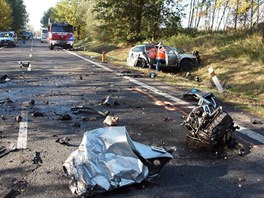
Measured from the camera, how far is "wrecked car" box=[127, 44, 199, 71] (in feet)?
62.3

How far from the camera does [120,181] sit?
3.81 m

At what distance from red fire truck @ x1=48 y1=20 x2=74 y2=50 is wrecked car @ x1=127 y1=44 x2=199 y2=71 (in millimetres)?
19201

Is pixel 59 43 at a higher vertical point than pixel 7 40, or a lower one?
higher

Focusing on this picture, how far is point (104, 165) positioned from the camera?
3861mm

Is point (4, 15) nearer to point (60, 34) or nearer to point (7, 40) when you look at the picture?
point (7, 40)

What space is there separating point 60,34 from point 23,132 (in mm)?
32418

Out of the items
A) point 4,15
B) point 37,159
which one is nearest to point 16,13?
point 4,15

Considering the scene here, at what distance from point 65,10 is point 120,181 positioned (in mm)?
73970

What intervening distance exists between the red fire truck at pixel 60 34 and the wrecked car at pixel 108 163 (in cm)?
3453

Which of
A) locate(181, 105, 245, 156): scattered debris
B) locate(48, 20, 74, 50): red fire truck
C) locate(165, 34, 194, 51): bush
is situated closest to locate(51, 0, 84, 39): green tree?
locate(48, 20, 74, 50): red fire truck

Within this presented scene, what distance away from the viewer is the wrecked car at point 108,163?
12.3ft

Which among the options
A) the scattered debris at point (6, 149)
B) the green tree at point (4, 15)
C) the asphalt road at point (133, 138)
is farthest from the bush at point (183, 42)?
the green tree at point (4, 15)

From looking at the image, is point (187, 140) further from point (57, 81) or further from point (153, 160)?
point (57, 81)

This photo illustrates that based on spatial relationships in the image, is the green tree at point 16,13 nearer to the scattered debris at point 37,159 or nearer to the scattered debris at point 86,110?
the scattered debris at point 86,110
